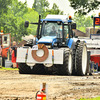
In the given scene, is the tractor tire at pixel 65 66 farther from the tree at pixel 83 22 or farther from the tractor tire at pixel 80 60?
the tree at pixel 83 22

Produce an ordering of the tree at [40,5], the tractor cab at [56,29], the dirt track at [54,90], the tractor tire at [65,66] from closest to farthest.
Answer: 1. the dirt track at [54,90]
2. the tractor tire at [65,66]
3. the tractor cab at [56,29]
4. the tree at [40,5]

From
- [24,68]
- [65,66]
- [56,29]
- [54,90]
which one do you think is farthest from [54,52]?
[54,90]

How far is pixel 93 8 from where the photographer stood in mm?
35844

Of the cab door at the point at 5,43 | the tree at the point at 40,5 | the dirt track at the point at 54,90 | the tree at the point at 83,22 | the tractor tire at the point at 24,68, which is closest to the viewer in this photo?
the dirt track at the point at 54,90

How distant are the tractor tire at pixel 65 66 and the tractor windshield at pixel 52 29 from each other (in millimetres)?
1462

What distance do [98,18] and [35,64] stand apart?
480 inches

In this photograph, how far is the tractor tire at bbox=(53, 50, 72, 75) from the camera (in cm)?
1428

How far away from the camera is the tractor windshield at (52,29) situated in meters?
15.7

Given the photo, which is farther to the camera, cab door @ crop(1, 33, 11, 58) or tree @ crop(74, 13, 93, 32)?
tree @ crop(74, 13, 93, 32)

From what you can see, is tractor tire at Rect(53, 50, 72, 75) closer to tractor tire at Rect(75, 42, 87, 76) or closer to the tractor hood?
tractor tire at Rect(75, 42, 87, 76)

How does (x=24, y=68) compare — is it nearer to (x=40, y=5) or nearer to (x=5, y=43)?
(x=5, y=43)

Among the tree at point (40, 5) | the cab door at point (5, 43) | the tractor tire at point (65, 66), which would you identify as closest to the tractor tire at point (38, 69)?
the tractor tire at point (65, 66)

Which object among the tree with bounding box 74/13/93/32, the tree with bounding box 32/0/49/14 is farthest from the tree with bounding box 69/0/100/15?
the tree with bounding box 74/13/93/32

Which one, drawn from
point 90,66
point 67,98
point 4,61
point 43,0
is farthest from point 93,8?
point 43,0
